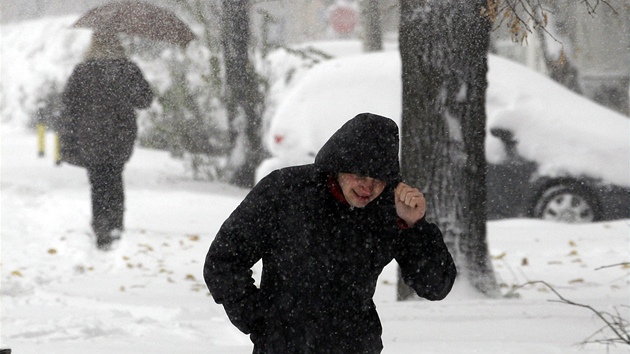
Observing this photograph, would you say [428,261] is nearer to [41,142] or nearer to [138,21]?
[138,21]

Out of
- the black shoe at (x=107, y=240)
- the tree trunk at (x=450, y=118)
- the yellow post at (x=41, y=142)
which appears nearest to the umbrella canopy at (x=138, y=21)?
the black shoe at (x=107, y=240)

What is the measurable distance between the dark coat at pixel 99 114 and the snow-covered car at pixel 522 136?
1291 mm

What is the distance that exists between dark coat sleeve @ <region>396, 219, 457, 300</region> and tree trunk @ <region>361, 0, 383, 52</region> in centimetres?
870

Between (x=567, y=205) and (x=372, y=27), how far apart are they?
4484mm

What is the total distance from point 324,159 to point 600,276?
226 inches

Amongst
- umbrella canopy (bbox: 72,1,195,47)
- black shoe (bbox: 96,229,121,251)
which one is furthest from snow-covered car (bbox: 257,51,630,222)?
black shoe (bbox: 96,229,121,251)

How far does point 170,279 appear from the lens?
24.9ft

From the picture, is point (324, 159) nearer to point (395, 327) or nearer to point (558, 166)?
point (395, 327)

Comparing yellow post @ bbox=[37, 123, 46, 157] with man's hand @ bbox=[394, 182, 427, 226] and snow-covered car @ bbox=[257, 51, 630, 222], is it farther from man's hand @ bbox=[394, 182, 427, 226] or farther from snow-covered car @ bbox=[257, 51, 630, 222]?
man's hand @ bbox=[394, 182, 427, 226]

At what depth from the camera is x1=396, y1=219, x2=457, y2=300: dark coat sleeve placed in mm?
2506

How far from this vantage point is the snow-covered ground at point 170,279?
16.3 ft

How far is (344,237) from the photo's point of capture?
2.52 metres

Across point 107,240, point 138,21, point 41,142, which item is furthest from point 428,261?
point 41,142

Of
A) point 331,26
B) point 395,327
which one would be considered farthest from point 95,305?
point 331,26
